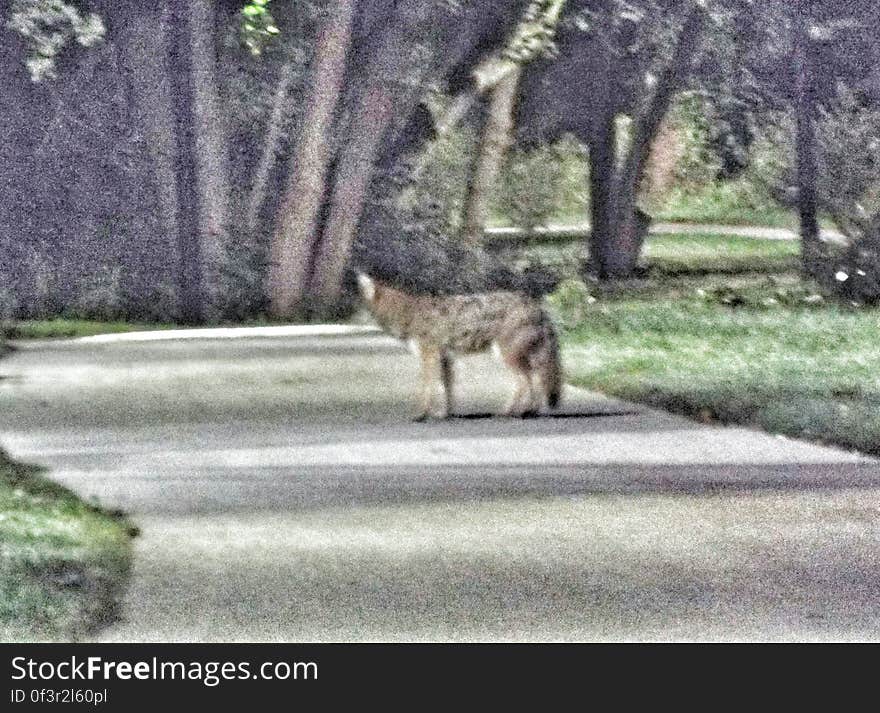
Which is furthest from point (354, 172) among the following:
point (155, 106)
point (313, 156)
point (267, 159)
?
point (155, 106)

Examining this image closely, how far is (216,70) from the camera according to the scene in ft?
46.7

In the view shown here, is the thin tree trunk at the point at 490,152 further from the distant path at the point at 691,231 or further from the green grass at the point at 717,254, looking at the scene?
the green grass at the point at 717,254

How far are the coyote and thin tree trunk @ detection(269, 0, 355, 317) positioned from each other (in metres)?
4.64

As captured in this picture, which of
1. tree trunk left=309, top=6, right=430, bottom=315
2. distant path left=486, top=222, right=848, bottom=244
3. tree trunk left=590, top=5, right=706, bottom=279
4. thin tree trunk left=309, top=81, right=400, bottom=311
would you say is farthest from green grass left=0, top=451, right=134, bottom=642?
tree trunk left=590, top=5, right=706, bottom=279

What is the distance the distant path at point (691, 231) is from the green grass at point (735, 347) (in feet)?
0.43

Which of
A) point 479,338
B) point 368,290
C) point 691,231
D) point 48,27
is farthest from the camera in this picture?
point 691,231

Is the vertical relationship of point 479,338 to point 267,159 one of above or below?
below

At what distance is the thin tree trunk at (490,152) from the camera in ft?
56.1

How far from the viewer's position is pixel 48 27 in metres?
14.2

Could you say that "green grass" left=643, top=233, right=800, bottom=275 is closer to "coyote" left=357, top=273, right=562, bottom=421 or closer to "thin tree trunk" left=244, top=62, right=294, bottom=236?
"thin tree trunk" left=244, top=62, right=294, bottom=236

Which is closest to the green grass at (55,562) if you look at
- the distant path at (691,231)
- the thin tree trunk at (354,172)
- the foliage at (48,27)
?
the foliage at (48,27)

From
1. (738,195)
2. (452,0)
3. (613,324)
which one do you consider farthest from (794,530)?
(738,195)

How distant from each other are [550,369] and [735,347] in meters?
3.87

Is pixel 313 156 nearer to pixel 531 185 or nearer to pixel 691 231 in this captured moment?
pixel 531 185
